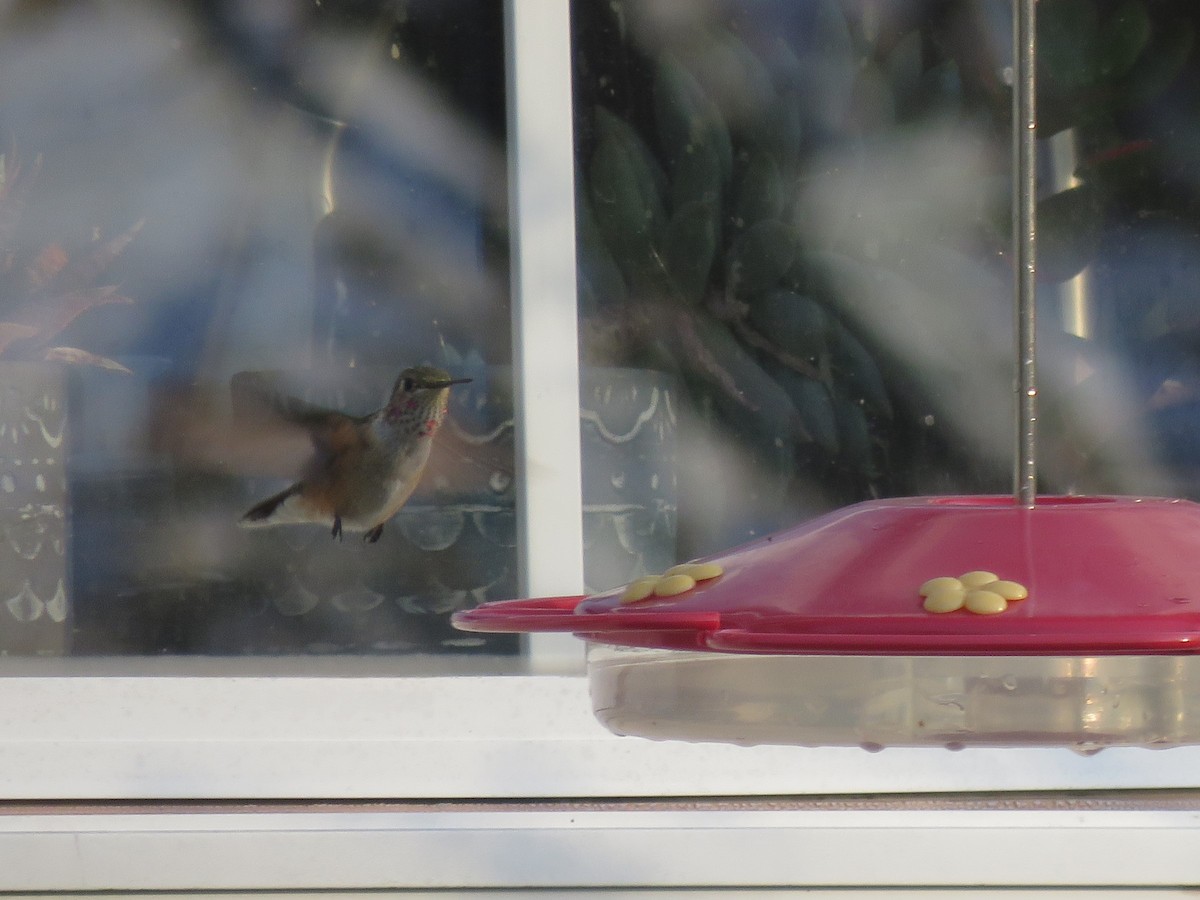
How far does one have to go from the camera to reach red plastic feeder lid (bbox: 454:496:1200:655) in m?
0.71

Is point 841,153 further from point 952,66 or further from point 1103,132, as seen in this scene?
point 1103,132

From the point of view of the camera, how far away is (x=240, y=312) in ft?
8.64

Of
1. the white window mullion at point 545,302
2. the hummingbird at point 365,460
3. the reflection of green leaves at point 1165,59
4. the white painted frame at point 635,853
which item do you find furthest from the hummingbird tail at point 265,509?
the reflection of green leaves at point 1165,59

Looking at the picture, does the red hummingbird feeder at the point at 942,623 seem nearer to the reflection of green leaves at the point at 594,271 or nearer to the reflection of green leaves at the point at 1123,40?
the reflection of green leaves at the point at 594,271

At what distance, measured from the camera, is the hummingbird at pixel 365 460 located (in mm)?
2637

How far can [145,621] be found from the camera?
2.63 meters

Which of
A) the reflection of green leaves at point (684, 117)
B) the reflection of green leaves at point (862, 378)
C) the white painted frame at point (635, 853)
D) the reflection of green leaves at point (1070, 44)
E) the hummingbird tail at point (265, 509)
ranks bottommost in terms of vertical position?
the white painted frame at point (635, 853)

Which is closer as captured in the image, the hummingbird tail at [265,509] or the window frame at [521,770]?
the window frame at [521,770]

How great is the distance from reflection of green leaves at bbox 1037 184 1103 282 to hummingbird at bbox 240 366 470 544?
3.80ft

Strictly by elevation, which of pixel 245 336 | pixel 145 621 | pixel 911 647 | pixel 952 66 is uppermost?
pixel 952 66

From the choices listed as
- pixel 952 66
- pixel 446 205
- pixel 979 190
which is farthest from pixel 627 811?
pixel 952 66

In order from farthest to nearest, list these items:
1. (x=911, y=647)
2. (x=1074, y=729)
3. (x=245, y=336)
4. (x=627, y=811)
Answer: (x=245, y=336) → (x=627, y=811) → (x=1074, y=729) → (x=911, y=647)

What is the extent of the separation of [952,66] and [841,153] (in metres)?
0.27

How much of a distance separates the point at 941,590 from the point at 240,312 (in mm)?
2101
